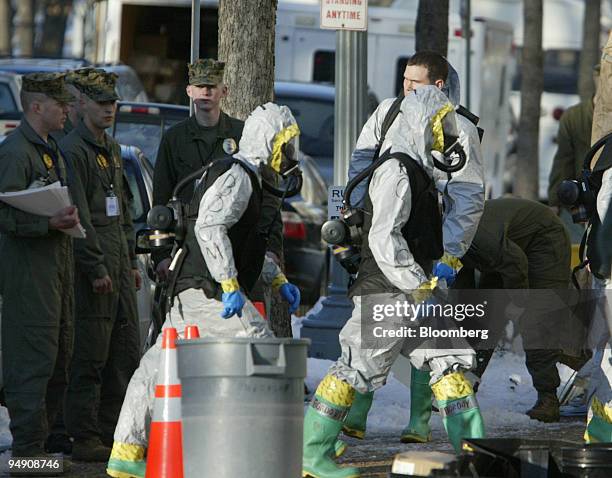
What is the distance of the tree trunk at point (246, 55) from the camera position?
10.7 m

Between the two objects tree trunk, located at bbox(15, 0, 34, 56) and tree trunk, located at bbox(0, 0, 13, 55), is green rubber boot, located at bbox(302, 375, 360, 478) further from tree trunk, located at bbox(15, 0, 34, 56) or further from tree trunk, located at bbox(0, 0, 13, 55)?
tree trunk, located at bbox(15, 0, 34, 56)

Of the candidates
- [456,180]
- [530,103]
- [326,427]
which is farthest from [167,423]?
[530,103]

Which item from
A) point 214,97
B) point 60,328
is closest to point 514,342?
point 214,97

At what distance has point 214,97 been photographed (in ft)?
31.1

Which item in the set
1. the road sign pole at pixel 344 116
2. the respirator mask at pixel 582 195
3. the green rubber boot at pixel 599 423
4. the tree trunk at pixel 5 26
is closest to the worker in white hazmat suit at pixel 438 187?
the respirator mask at pixel 582 195

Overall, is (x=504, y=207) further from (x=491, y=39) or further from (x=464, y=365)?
(x=491, y=39)

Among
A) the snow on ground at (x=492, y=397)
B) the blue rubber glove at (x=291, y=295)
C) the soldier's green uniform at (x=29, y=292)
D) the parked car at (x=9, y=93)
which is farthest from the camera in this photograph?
the parked car at (x=9, y=93)

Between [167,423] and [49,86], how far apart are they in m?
2.15

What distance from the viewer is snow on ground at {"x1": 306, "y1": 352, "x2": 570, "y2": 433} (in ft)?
34.0

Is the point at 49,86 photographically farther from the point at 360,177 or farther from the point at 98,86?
the point at 360,177

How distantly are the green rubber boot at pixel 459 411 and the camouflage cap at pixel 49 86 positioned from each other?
8.24 feet

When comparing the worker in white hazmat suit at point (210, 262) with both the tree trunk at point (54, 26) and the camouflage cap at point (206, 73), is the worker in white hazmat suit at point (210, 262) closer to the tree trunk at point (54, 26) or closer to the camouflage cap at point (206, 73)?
the camouflage cap at point (206, 73)

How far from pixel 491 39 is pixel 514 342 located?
13790 mm

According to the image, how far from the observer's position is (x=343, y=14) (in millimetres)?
11539
